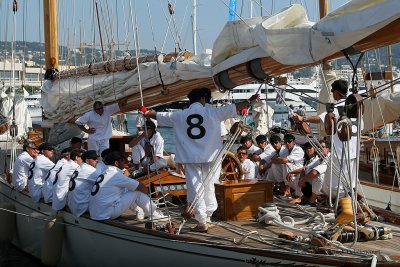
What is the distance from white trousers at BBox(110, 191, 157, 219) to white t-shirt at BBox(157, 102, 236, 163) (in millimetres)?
824

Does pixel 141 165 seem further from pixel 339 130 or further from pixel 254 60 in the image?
pixel 339 130

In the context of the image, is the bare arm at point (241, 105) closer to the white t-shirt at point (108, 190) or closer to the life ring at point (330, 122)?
the life ring at point (330, 122)

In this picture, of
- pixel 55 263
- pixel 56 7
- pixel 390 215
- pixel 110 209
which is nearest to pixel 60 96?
pixel 56 7

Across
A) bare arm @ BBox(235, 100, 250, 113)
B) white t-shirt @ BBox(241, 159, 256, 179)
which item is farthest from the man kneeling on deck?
white t-shirt @ BBox(241, 159, 256, 179)

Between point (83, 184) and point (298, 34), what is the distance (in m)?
3.77

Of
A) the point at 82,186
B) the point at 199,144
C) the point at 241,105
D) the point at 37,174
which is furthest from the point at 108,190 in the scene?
the point at 37,174

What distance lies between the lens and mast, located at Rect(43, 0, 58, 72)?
48.9 feet

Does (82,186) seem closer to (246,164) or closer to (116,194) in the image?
(116,194)

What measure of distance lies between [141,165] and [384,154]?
570cm

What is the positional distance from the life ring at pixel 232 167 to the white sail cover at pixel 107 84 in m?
1.22

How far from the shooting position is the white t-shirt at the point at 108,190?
29.0 ft

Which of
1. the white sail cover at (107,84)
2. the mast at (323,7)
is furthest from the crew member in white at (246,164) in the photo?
the mast at (323,7)

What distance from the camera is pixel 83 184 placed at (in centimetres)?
946

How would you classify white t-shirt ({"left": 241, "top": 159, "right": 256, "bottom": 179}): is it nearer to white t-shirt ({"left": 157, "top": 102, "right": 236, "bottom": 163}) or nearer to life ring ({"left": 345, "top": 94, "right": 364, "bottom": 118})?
white t-shirt ({"left": 157, "top": 102, "right": 236, "bottom": 163})
